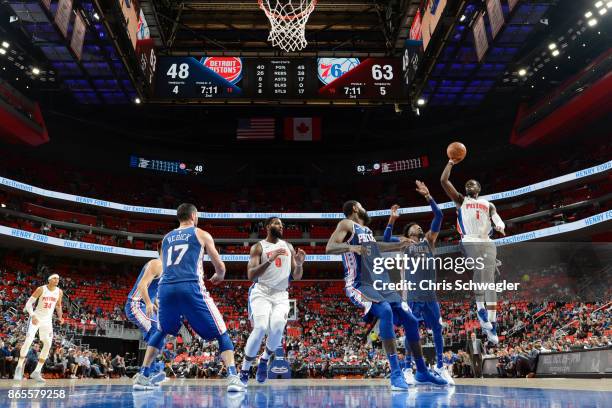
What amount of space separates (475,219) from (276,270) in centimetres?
283

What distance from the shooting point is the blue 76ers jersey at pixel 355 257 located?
19.6 ft

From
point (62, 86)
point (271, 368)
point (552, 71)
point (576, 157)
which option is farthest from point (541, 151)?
point (62, 86)

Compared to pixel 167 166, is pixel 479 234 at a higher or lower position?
lower

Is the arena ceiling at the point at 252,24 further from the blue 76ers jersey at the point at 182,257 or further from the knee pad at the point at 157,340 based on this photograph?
the knee pad at the point at 157,340

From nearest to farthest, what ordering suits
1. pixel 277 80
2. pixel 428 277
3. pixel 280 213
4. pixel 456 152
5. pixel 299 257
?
pixel 299 257
pixel 456 152
pixel 428 277
pixel 277 80
pixel 280 213

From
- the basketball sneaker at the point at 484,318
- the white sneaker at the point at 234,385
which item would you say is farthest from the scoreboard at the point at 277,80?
the white sneaker at the point at 234,385

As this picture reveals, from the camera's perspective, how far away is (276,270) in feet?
22.0

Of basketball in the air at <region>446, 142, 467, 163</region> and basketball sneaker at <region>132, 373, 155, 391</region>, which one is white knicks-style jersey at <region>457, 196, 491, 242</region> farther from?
basketball sneaker at <region>132, 373, 155, 391</region>

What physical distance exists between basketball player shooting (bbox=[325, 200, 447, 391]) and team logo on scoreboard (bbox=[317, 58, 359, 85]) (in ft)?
39.8

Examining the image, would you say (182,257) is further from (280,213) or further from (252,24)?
(280,213)

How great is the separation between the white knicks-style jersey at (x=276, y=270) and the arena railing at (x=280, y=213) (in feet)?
84.0

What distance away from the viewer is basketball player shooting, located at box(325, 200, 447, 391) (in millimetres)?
5789

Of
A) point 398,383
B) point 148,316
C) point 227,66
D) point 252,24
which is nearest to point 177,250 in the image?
point 148,316

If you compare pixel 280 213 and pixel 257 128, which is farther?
pixel 280 213
